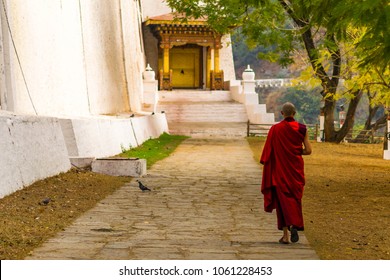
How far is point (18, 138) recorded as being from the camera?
10.3 meters

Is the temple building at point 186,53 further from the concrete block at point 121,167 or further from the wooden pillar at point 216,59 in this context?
the concrete block at point 121,167

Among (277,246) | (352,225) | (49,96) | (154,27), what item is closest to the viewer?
(277,246)

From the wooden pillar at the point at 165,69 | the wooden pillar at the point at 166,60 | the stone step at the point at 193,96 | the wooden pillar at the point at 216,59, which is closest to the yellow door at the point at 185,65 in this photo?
the wooden pillar at the point at 216,59

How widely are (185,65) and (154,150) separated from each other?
27.6 m

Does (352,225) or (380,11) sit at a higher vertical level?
(380,11)

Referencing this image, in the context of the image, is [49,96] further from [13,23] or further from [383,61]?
[383,61]

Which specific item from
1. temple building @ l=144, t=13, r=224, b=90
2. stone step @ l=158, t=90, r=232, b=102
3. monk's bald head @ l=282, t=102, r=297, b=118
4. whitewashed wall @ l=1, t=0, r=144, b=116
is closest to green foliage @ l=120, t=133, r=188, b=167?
whitewashed wall @ l=1, t=0, r=144, b=116

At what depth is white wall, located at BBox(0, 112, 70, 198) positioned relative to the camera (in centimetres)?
965

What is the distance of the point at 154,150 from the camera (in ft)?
66.9

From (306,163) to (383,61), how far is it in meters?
7.93

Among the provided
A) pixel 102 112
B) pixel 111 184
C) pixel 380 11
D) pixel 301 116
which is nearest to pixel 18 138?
pixel 111 184

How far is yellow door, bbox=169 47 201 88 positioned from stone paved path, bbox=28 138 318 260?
110 feet

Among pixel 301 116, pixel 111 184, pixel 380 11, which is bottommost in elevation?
pixel 301 116

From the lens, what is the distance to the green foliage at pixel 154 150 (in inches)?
698
